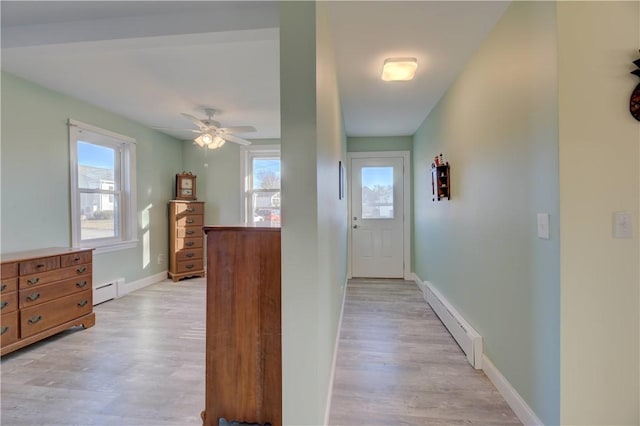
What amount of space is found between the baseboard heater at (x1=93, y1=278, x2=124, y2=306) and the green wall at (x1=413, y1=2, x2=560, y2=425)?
13.5 ft

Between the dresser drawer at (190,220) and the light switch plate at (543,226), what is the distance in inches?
190

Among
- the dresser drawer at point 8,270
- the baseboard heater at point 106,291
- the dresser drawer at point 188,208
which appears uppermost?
the dresser drawer at point 188,208

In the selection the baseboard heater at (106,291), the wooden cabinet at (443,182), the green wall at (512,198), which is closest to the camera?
the green wall at (512,198)

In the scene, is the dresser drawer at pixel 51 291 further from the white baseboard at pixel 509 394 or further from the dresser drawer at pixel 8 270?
the white baseboard at pixel 509 394

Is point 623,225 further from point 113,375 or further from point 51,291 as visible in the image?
point 51,291

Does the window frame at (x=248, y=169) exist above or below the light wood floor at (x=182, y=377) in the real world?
above

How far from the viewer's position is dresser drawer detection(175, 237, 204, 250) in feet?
16.0

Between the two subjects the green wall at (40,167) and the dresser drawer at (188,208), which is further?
the dresser drawer at (188,208)

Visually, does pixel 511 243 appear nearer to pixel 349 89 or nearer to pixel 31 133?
pixel 349 89

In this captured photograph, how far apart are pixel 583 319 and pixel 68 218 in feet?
14.8

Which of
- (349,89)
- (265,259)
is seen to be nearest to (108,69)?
(349,89)

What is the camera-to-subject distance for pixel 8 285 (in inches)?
92.8

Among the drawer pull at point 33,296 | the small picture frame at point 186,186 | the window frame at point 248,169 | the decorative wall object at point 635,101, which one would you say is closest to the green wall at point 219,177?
the window frame at point 248,169

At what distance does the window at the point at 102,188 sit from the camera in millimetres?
3480
